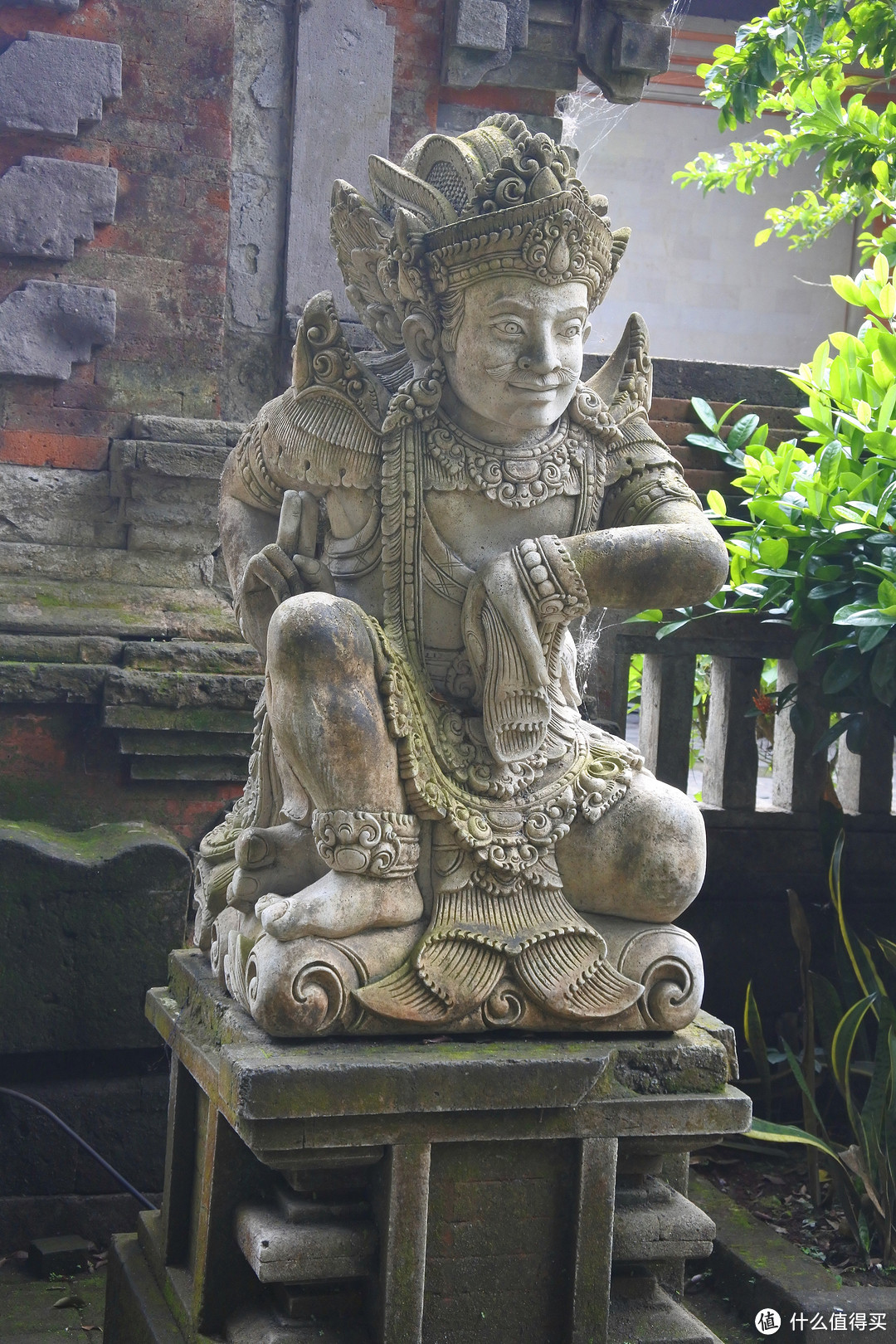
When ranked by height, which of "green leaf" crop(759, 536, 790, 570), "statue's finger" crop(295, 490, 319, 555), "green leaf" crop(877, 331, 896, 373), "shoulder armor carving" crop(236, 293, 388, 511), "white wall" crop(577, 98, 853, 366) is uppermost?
"white wall" crop(577, 98, 853, 366)

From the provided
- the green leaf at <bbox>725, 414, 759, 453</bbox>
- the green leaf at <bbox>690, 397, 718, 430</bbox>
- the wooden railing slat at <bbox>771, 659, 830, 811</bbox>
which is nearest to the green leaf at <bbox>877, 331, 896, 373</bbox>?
the green leaf at <bbox>725, 414, 759, 453</bbox>

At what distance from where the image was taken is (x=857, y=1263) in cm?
366

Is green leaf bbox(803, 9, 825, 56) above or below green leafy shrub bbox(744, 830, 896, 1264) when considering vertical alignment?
above

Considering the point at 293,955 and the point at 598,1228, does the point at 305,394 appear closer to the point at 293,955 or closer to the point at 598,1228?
the point at 293,955

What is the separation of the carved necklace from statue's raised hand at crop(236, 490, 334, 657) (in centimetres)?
27

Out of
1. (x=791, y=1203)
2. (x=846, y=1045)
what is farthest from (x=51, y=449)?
(x=791, y=1203)

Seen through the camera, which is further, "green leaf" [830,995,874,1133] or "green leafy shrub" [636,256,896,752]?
"green leafy shrub" [636,256,896,752]

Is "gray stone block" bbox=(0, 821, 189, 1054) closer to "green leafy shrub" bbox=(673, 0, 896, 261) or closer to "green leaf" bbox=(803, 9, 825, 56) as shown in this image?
"green leafy shrub" bbox=(673, 0, 896, 261)

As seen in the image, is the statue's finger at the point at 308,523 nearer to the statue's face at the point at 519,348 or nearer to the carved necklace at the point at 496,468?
the carved necklace at the point at 496,468

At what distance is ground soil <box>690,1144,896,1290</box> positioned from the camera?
3.64 metres

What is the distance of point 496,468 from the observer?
8.56 feet

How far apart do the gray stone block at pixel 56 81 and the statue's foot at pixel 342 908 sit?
2.90 meters

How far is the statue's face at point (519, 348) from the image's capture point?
254cm

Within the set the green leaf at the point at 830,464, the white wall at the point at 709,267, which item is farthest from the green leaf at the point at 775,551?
the white wall at the point at 709,267
